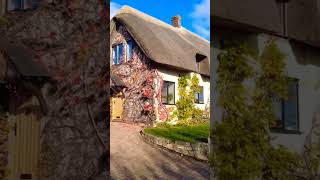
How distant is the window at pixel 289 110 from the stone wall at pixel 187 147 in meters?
7.35

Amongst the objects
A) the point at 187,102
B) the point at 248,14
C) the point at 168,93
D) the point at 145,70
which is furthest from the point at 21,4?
the point at 187,102

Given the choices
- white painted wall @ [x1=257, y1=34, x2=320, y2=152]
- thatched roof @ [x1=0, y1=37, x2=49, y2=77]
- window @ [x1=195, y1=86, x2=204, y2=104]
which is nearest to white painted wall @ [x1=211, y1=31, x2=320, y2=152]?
white painted wall @ [x1=257, y1=34, x2=320, y2=152]

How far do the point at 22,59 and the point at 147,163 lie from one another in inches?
220

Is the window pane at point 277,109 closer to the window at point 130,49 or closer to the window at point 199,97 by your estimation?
the window at point 130,49

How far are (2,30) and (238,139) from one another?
541 centimetres

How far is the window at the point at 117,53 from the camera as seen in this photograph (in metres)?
21.7

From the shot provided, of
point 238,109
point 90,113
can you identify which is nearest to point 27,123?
point 90,113

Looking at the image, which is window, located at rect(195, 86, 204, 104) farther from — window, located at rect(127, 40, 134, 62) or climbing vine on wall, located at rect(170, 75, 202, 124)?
window, located at rect(127, 40, 134, 62)


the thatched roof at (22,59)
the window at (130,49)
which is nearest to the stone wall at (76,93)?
the thatched roof at (22,59)

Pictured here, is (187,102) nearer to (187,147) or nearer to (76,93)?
(187,147)

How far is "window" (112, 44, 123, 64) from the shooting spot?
2173 cm

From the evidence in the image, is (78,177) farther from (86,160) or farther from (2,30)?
(2,30)

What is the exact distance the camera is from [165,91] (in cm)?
2033

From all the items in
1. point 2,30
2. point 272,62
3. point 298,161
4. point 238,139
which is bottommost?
point 298,161
